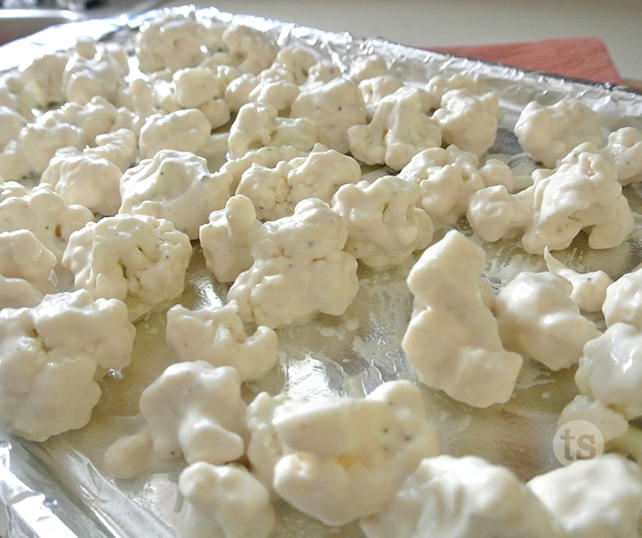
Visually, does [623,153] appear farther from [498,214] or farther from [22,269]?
[22,269]

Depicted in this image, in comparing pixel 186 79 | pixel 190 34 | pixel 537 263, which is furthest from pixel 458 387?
pixel 190 34

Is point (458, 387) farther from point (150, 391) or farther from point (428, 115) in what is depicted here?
point (428, 115)

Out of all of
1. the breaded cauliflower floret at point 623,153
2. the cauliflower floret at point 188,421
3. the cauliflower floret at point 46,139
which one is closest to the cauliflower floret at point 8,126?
the cauliflower floret at point 46,139

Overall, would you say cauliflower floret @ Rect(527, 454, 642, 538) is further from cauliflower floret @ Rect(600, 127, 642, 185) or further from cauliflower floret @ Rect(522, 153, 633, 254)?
cauliflower floret @ Rect(600, 127, 642, 185)

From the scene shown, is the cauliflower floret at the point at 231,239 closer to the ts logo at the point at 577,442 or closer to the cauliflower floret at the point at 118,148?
the cauliflower floret at the point at 118,148

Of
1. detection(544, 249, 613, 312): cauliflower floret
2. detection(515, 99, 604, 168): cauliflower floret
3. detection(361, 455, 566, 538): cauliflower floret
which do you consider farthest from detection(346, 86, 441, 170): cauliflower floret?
detection(361, 455, 566, 538): cauliflower floret

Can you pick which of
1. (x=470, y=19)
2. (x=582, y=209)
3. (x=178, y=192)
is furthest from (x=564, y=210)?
(x=470, y=19)
